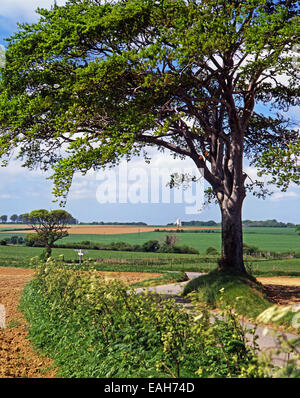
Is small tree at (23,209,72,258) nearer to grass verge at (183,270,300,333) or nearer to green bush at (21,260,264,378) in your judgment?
grass verge at (183,270,300,333)

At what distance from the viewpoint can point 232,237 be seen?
14.2 m

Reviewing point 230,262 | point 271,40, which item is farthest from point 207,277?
point 271,40

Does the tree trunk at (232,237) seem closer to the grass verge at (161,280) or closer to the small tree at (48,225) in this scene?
the grass verge at (161,280)

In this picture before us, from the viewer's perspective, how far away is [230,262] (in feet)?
46.4

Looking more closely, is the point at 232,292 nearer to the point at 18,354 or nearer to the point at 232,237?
the point at 232,237

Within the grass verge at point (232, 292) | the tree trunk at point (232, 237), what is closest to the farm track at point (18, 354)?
the grass verge at point (232, 292)

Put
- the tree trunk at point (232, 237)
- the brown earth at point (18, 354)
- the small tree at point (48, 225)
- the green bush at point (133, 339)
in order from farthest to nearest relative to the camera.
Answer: the small tree at point (48, 225) → the tree trunk at point (232, 237) → the brown earth at point (18, 354) → the green bush at point (133, 339)

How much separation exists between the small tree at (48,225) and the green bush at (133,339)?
65.5 ft

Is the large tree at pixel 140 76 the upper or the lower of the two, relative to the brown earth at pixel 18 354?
upper

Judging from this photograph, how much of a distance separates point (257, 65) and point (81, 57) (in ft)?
19.6

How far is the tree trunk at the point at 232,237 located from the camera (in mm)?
14117

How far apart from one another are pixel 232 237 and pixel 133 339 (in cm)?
900

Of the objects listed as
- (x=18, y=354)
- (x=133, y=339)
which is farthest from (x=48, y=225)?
(x=133, y=339)

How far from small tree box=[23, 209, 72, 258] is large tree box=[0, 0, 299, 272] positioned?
567 inches
